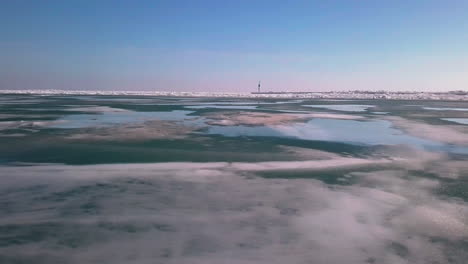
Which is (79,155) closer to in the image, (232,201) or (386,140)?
(232,201)

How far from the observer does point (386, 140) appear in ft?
43.8

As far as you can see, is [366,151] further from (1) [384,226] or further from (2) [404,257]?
(2) [404,257]

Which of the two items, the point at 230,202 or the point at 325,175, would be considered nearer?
the point at 230,202

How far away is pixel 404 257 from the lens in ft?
15.0

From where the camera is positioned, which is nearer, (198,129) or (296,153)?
(296,153)

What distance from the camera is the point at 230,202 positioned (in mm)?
6453

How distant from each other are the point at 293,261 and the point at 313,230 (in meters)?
1.04

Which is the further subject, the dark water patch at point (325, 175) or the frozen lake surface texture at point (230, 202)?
the dark water patch at point (325, 175)

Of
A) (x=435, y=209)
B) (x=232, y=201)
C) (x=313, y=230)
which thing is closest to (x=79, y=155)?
(x=232, y=201)

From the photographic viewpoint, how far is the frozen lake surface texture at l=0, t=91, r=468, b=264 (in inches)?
184

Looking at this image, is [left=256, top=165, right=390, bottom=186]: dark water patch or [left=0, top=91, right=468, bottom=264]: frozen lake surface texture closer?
[left=0, top=91, right=468, bottom=264]: frozen lake surface texture

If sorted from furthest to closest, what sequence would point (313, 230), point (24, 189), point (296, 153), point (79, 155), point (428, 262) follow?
point (296, 153) < point (79, 155) < point (24, 189) < point (313, 230) < point (428, 262)

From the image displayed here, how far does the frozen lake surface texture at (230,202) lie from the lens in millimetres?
4684

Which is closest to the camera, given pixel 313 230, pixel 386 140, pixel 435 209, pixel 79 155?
pixel 313 230
